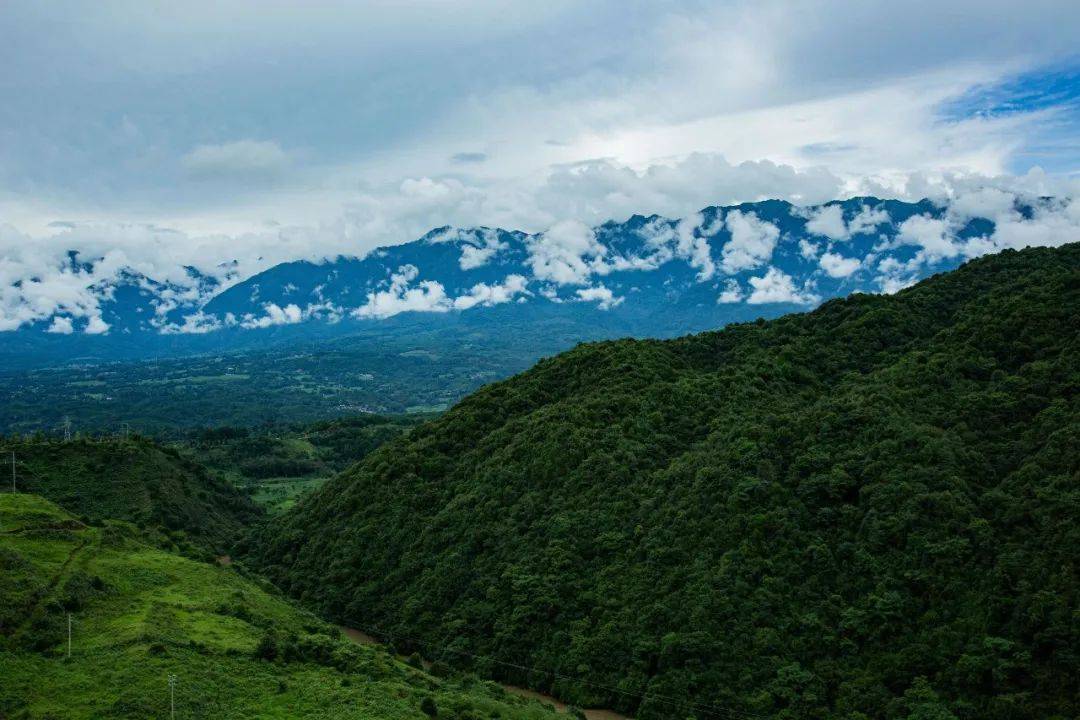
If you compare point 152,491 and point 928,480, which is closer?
point 928,480

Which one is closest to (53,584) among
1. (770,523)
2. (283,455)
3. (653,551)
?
(653,551)

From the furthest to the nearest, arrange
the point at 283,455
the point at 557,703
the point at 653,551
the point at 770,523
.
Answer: the point at 283,455 < the point at 653,551 < the point at 770,523 < the point at 557,703

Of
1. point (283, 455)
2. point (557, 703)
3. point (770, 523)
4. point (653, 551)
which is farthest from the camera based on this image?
point (283, 455)

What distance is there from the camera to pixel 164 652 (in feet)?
120

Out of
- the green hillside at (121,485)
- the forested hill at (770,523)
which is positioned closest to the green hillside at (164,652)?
the forested hill at (770,523)

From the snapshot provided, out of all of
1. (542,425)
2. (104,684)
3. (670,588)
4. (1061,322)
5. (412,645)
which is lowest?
(412,645)

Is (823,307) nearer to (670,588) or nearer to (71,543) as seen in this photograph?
(670,588)

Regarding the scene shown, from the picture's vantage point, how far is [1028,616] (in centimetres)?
3925

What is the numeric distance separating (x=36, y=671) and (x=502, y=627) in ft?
89.7

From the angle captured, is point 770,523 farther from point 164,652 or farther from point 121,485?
point 121,485

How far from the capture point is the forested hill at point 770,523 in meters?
41.6

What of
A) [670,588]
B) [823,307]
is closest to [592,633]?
[670,588]

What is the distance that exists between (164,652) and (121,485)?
49.0 metres

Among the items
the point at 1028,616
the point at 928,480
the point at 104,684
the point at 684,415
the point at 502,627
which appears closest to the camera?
the point at 104,684
